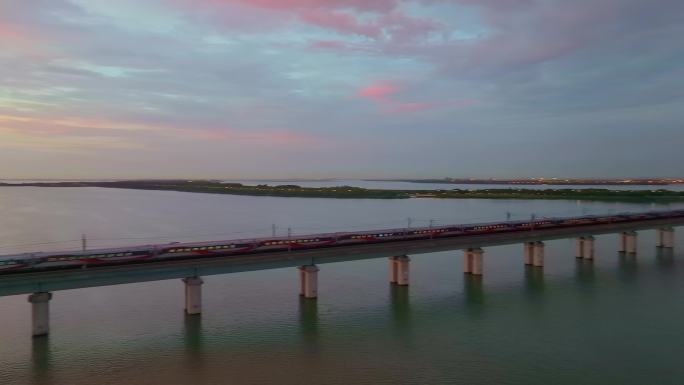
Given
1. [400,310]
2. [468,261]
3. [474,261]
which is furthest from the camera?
[468,261]

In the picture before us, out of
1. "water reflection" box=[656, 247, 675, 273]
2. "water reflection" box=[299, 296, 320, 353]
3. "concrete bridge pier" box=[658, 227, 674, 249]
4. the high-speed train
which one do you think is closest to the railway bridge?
the high-speed train

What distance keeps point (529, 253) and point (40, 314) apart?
37358mm

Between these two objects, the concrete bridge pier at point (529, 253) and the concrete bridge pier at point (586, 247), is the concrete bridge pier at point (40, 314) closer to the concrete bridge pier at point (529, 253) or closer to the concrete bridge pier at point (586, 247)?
the concrete bridge pier at point (529, 253)

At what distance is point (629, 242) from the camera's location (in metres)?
53.7

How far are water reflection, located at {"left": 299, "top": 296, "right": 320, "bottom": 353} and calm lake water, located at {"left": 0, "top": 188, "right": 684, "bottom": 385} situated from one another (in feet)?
0.33

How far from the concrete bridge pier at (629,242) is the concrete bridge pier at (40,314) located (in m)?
52.4

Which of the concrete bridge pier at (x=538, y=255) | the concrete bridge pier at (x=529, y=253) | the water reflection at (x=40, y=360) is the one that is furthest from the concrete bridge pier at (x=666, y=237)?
the water reflection at (x=40, y=360)

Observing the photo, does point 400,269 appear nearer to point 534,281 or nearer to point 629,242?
point 534,281

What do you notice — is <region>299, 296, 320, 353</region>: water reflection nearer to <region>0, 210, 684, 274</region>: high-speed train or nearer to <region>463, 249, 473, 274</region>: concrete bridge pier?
<region>0, 210, 684, 274</region>: high-speed train

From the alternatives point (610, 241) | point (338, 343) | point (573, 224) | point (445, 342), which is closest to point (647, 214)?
point (610, 241)

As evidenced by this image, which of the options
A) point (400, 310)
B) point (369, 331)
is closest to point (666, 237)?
point (400, 310)

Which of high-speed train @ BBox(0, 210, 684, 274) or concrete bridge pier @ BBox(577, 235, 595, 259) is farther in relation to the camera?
concrete bridge pier @ BBox(577, 235, 595, 259)

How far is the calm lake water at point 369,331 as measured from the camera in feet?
67.3

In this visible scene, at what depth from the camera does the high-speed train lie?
24328 mm
